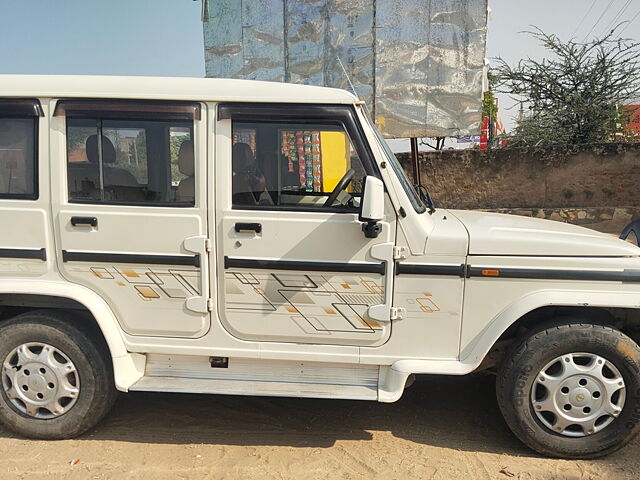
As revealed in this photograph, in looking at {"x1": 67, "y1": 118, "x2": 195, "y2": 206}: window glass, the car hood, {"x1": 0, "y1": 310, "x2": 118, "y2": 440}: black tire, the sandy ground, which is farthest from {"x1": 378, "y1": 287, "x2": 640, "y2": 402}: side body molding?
Result: {"x1": 0, "y1": 310, "x2": 118, "y2": 440}: black tire

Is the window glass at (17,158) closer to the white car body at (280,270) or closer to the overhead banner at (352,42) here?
the white car body at (280,270)

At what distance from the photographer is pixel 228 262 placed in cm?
301

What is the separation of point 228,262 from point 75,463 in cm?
152

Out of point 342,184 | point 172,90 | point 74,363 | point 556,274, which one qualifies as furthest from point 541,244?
point 74,363

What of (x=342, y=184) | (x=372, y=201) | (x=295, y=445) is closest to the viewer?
(x=372, y=201)

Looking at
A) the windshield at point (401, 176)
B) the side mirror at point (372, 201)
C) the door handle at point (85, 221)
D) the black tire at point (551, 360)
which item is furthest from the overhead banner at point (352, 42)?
the black tire at point (551, 360)

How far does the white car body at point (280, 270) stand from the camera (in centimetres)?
294

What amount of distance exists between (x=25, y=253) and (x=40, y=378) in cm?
79

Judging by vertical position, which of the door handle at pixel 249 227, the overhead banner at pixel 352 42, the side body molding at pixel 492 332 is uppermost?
the overhead banner at pixel 352 42

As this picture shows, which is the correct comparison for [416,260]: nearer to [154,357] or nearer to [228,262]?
[228,262]

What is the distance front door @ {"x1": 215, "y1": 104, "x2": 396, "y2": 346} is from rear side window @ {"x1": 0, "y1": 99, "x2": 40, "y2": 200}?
1125 millimetres

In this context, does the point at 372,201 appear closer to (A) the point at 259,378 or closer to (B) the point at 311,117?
(B) the point at 311,117

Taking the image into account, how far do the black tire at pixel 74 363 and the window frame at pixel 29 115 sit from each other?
2.47 feet

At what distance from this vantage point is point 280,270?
2.99m
